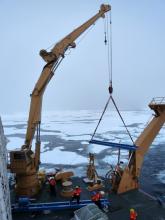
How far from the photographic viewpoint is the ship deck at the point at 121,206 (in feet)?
35.1

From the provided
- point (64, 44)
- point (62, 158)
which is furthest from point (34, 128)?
point (62, 158)

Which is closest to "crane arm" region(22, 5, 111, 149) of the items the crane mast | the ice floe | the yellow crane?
the crane mast

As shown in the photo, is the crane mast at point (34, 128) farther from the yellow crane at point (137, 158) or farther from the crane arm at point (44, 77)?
the yellow crane at point (137, 158)

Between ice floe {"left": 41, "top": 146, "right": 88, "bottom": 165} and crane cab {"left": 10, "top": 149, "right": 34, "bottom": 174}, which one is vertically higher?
crane cab {"left": 10, "top": 149, "right": 34, "bottom": 174}

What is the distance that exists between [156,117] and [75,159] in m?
11.5

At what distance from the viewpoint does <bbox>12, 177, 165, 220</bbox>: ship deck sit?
35.1ft

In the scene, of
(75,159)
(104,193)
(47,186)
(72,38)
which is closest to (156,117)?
(104,193)

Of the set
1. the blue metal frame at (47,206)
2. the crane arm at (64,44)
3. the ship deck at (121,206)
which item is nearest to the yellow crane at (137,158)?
the ship deck at (121,206)

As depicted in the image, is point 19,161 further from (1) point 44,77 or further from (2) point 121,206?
(2) point 121,206

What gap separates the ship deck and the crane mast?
3.49 feet

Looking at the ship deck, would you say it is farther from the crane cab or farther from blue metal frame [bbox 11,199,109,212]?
the crane cab

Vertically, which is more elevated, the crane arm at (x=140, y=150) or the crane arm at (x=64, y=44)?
the crane arm at (x=64, y=44)

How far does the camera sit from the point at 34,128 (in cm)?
1338

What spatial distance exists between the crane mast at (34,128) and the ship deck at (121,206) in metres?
1.06
